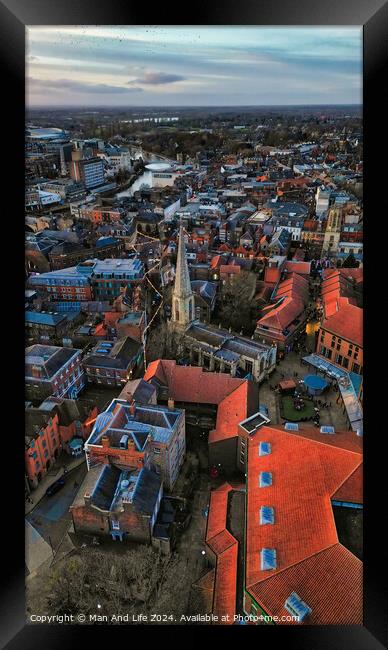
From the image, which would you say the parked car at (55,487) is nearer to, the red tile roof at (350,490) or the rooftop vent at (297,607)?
the rooftop vent at (297,607)

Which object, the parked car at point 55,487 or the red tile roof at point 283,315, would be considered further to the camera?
the red tile roof at point 283,315

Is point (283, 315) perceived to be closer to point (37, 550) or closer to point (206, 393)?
point (206, 393)

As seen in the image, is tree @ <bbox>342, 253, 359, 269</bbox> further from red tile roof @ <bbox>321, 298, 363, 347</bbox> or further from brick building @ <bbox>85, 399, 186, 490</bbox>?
brick building @ <bbox>85, 399, 186, 490</bbox>

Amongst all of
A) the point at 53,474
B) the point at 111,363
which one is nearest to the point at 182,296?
the point at 111,363

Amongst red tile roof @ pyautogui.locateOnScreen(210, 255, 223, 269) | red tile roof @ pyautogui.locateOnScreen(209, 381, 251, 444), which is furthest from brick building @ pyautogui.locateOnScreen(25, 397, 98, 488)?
red tile roof @ pyautogui.locateOnScreen(210, 255, 223, 269)

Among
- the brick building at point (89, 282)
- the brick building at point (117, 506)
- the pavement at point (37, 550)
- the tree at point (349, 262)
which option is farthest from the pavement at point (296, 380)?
the brick building at point (89, 282)

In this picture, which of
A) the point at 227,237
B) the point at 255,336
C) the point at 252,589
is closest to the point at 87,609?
the point at 252,589
